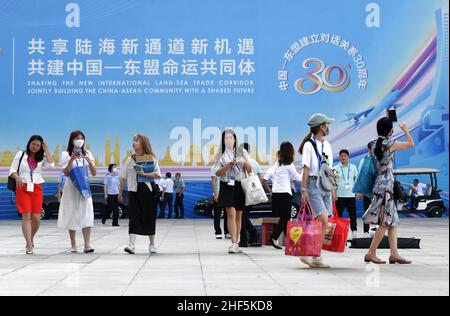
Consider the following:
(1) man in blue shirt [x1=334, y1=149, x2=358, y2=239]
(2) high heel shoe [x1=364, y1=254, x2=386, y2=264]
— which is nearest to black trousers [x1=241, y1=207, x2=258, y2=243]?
(1) man in blue shirt [x1=334, y1=149, x2=358, y2=239]

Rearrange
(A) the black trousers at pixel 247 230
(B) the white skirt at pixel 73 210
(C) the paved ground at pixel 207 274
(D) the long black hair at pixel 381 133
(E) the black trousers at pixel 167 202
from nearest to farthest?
(C) the paved ground at pixel 207 274, (D) the long black hair at pixel 381 133, (B) the white skirt at pixel 73 210, (A) the black trousers at pixel 247 230, (E) the black trousers at pixel 167 202

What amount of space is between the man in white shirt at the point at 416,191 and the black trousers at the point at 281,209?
14.1 meters

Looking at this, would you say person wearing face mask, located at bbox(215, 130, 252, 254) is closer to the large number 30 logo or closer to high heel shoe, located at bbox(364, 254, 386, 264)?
high heel shoe, located at bbox(364, 254, 386, 264)

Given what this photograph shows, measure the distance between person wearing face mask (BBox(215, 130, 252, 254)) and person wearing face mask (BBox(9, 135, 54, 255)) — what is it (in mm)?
2267

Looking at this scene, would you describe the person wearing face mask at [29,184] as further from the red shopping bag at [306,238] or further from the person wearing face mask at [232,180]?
the red shopping bag at [306,238]

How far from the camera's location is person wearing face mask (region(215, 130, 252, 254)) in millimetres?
11516

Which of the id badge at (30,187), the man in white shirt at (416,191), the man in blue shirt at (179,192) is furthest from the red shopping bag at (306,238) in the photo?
the man in white shirt at (416,191)

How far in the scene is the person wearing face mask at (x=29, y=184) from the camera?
11656 mm

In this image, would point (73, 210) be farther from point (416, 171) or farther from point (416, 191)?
point (416, 191)

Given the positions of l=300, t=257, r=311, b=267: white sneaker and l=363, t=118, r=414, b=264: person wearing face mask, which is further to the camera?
l=363, t=118, r=414, b=264: person wearing face mask

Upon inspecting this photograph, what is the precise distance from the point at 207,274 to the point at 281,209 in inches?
161

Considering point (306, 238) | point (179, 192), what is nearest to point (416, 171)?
point (179, 192)
